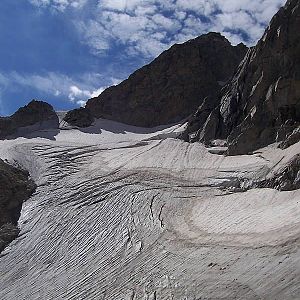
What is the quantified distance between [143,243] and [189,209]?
14.3 ft

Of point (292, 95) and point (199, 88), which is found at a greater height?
point (199, 88)

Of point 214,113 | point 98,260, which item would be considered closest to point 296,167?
point 98,260

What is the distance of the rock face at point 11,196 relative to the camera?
29.0m

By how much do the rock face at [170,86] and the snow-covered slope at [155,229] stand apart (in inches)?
818

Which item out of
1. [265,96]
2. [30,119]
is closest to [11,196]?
[265,96]

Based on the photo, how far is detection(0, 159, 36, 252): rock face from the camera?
29.0m

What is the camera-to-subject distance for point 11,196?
1289 inches

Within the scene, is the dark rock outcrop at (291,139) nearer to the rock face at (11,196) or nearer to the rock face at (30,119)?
the rock face at (11,196)

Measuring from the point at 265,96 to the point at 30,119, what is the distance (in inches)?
1195

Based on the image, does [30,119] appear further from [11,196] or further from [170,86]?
[11,196]

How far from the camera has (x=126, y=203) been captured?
30.3 meters

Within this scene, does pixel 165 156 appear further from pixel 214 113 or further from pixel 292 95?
pixel 292 95

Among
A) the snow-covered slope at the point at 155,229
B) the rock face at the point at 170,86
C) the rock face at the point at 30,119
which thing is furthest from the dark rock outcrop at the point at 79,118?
the snow-covered slope at the point at 155,229

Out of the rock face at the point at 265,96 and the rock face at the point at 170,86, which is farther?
the rock face at the point at 170,86
